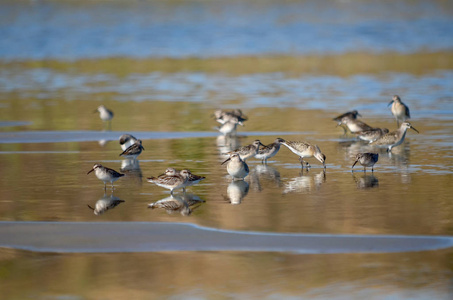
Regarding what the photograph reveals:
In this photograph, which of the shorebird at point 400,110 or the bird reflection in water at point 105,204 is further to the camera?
the shorebird at point 400,110

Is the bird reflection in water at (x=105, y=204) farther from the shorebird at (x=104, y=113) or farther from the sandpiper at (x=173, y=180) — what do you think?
the shorebird at (x=104, y=113)

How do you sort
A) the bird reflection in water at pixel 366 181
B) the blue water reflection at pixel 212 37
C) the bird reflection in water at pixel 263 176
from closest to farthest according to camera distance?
1. the bird reflection in water at pixel 366 181
2. the bird reflection in water at pixel 263 176
3. the blue water reflection at pixel 212 37

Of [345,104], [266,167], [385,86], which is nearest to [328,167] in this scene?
[266,167]

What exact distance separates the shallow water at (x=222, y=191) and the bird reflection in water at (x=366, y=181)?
0.11 feet

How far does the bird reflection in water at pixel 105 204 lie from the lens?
14.1m

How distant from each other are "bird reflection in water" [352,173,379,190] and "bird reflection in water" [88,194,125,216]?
13.5 feet

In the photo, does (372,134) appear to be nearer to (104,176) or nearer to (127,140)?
(127,140)

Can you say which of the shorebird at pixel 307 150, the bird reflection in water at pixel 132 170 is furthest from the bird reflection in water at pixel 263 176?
the bird reflection in water at pixel 132 170

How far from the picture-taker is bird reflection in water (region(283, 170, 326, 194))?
15680mm

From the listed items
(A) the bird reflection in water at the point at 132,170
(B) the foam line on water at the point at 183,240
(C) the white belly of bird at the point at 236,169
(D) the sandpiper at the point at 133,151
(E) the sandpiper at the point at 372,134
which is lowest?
(B) the foam line on water at the point at 183,240

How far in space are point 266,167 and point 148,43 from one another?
49433mm

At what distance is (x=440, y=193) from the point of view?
1516cm

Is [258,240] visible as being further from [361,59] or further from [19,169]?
[361,59]

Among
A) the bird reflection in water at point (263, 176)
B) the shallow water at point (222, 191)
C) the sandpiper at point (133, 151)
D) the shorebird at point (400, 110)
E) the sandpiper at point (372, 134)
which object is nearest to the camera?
the shallow water at point (222, 191)
